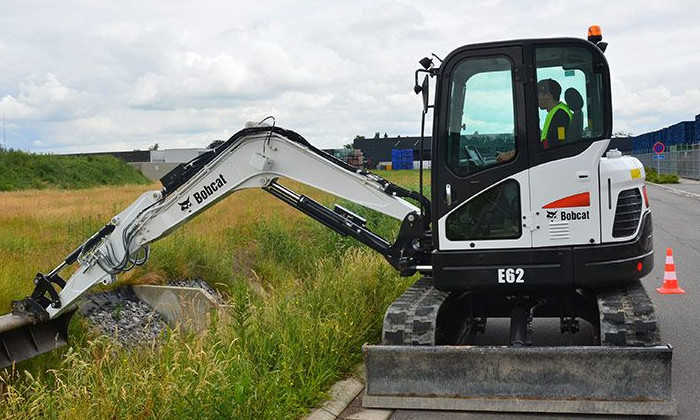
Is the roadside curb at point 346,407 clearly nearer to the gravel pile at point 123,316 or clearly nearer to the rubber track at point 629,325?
the rubber track at point 629,325

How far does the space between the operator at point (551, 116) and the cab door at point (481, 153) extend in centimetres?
15

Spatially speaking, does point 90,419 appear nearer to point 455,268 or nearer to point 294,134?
point 455,268

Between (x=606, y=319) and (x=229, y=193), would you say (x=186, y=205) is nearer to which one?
(x=229, y=193)

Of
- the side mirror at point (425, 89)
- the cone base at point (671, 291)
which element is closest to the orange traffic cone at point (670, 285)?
the cone base at point (671, 291)

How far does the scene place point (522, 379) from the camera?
22.2 ft

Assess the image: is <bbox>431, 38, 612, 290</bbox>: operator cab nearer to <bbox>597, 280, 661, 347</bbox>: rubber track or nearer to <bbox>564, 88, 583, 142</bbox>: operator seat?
<bbox>564, 88, 583, 142</bbox>: operator seat

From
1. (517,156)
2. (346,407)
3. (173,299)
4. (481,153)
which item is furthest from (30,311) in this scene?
(517,156)

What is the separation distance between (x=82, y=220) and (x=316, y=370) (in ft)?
33.3

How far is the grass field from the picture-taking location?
579 cm

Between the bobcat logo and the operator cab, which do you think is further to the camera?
the bobcat logo

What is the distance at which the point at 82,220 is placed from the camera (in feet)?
52.9

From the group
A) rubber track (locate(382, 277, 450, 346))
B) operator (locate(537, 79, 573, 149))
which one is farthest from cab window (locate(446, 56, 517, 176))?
rubber track (locate(382, 277, 450, 346))

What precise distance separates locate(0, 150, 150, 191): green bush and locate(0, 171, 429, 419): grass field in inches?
1236

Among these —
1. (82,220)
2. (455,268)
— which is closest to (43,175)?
(82,220)
